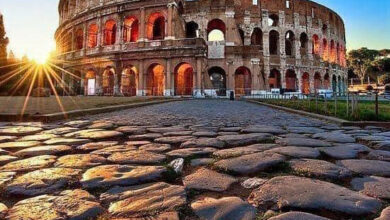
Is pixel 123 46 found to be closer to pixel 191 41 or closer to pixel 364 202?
pixel 191 41

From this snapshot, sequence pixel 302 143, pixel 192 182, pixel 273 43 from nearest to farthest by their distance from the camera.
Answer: pixel 192 182 → pixel 302 143 → pixel 273 43

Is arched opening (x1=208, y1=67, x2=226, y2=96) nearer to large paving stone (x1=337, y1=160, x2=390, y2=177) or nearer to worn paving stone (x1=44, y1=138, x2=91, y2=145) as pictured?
worn paving stone (x1=44, y1=138, x2=91, y2=145)

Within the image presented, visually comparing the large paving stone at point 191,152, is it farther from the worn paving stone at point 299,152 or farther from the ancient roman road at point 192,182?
the worn paving stone at point 299,152

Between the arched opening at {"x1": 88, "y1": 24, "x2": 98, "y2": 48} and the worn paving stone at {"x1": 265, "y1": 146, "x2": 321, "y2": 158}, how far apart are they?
2984 cm

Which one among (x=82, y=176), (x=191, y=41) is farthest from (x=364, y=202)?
(x=191, y=41)

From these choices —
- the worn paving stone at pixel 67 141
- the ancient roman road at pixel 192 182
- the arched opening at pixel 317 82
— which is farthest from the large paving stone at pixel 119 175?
the arched opening at pixel 317 82

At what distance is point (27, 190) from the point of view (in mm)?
1541

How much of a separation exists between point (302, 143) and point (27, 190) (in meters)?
2.52

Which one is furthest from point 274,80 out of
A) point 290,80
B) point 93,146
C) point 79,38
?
point 93,146

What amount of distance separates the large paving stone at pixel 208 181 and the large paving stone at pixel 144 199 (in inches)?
4.0

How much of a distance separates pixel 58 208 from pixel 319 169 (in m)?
1.60

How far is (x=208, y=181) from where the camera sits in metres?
1.71

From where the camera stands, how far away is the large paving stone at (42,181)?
5.06ft

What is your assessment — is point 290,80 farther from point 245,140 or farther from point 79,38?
point 245,140
